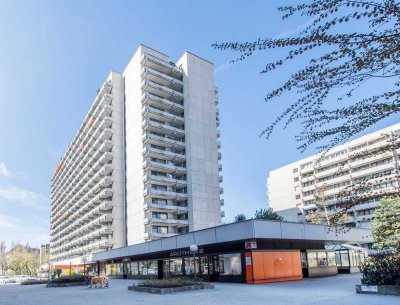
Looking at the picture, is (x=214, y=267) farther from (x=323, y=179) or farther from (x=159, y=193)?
(x=323, y=179)

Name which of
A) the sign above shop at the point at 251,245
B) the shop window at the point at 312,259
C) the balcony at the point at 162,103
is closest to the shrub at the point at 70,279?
the sign above shop at the point at 251,245

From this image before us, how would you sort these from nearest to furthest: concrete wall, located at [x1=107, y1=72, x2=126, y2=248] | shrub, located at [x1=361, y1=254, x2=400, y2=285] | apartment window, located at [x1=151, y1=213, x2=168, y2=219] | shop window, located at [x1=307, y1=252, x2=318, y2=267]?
shrub, located at [x1=361, y1=254, x2=400, y2=285]
shop window, located at [x1=307, y1=252, x2=318, y2=267]
apartment window, located at [x1=151, y1=213, x2=168, y2=219]
concrete wall, located at [x1=107, y1=72, x2=126, y2=248]

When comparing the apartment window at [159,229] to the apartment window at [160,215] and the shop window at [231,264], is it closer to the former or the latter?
the apartment window at [160,215]

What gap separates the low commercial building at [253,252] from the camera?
26281 mm

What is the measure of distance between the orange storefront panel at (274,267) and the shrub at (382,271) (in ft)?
31.3

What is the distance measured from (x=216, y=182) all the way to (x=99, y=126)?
90.6 ft

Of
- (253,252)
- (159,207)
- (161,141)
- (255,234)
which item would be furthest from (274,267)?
(161,141)

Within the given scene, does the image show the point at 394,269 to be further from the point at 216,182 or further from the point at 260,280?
the point at 216,182

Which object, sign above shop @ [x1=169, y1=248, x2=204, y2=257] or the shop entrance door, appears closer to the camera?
the shop entrance door

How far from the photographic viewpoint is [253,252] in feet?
86.7

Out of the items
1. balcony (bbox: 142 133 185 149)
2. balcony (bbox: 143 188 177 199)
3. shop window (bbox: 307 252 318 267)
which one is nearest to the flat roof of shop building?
shop window (bbox: 307 252 318 267)

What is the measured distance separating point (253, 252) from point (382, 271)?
10495 mm

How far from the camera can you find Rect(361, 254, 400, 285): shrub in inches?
642

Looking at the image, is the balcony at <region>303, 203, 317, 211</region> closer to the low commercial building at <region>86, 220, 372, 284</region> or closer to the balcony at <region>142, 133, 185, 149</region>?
the balcony at <region>142, 133, 185, 149</region>
